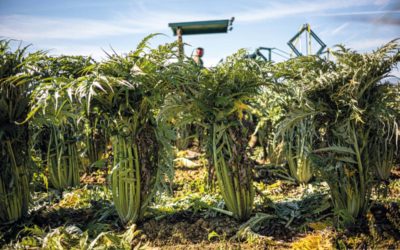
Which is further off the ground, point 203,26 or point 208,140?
point 203,26

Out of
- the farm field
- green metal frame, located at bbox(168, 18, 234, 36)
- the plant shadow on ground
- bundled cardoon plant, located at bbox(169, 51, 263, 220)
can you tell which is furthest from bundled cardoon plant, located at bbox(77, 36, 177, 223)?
green metal frame, located at bbox(168, 18, 234, 36)

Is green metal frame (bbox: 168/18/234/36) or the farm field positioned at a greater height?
green metal frame (bbox: 168/18/234/36)

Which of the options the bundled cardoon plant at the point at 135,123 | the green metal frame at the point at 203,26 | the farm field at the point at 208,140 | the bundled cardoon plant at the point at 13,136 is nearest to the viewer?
the farm field at the point at 208,140

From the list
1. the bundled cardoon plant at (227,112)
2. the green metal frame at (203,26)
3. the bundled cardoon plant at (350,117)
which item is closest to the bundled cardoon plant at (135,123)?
the bundled cardoon plant at (227,112)

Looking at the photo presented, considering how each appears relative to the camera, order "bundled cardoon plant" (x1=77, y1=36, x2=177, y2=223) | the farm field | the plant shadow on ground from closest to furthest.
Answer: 1. the plant shadow on ground
2. the farm field
3. "bundled cardoon plant" (x1=77, y1=36, x2=177, y2=223)

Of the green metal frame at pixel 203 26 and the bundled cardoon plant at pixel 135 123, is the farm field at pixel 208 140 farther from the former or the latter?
the green metal frame at pixel 203 26

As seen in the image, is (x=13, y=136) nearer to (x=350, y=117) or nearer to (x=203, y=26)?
(x=350, y=117)

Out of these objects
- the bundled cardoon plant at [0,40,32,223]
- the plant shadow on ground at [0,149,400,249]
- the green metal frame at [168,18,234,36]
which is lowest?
the plant shadow on ground at [0,149,400,249]

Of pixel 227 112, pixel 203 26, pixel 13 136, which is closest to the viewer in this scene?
pixel 227 112

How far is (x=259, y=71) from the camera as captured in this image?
3217mm

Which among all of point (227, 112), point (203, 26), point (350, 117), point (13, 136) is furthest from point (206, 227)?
point (203, 26)

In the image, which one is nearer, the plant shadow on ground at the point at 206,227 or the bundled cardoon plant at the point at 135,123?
the plant shadow on ground at the point at 206,227

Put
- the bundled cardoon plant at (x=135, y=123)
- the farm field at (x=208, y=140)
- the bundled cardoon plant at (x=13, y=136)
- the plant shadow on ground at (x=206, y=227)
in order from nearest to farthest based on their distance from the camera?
1. the plant shadow on ground at (x=206, y=227)
2. the farm field at (x=208, y=140)
3. the bundled cardoon plant at (x=135, y=123)
4. the bundled cardoon plant at (x=13, y=136)

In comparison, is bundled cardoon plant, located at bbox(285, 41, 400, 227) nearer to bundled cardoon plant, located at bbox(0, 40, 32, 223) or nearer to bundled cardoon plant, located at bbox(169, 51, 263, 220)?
bundled cardoon plant, located at bbox(169, 51, 263, 220)
